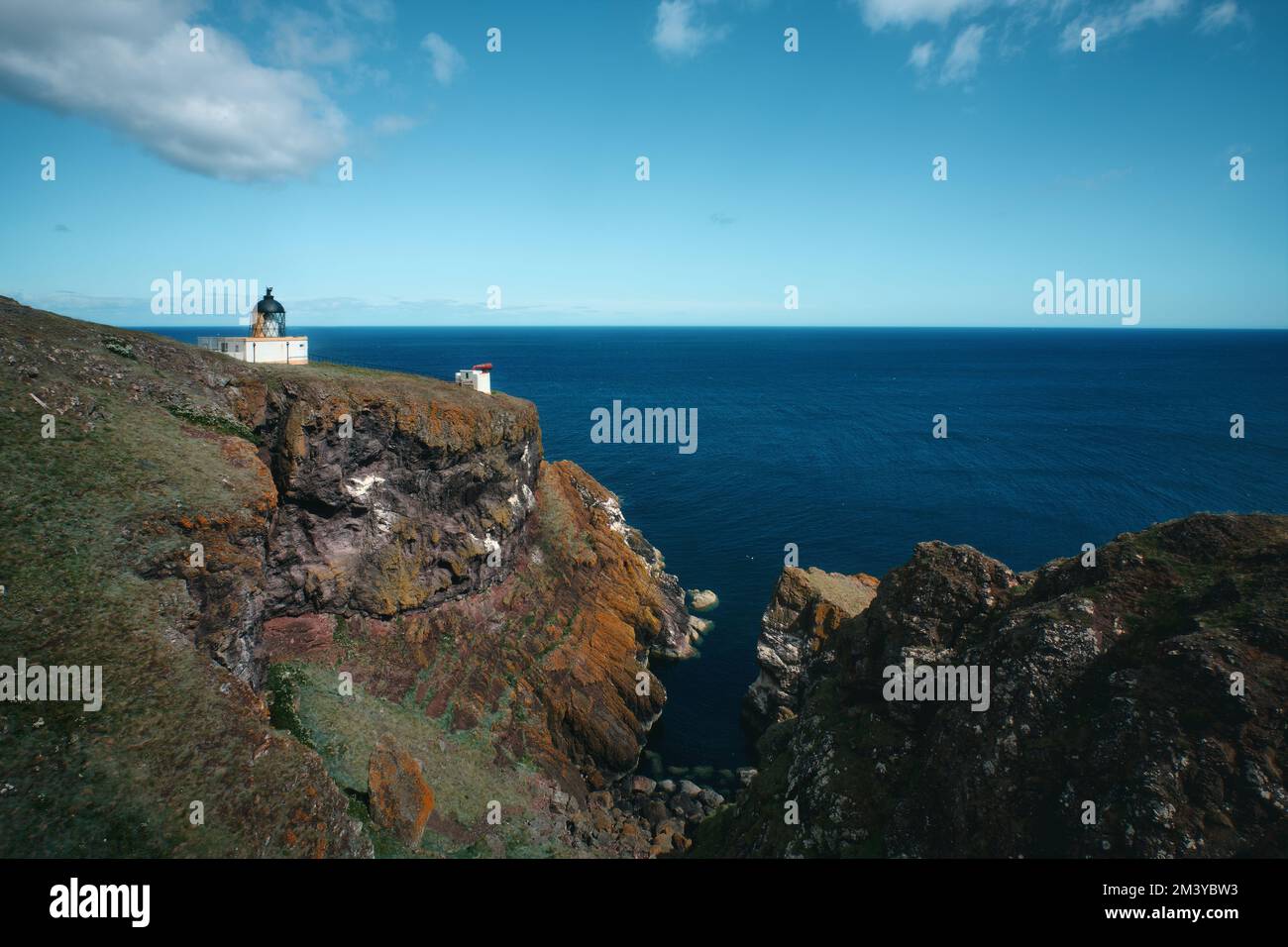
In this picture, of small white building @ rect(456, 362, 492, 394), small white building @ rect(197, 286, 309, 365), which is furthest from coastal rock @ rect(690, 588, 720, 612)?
small white building @ rect(197, 286, 309, 365)

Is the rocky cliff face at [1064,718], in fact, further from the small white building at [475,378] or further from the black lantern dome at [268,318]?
the black lantern dome at [268,318]

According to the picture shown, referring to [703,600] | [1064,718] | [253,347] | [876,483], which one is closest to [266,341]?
[253,347]

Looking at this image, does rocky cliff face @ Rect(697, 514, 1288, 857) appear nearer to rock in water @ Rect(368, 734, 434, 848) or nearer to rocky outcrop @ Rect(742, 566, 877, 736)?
rock in water @ Rect(368, 734, 434, 848)

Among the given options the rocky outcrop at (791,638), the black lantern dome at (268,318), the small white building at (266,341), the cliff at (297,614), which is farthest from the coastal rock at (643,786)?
the black lantern dome at (268,318)

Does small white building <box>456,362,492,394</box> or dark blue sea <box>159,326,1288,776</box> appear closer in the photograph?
small white building <box>456,362,492,394</box>

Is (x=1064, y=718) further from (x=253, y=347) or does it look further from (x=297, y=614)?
(x=253, y=347)

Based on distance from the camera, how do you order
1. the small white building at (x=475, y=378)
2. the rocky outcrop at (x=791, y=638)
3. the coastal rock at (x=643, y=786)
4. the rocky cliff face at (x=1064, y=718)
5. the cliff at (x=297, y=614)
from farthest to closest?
the small white building at (x=475, y=378), the rocky outcrop at (x=791, y=638), the coastal rock at (x=643, y=786), the cliff at (x=297, y=614), the rocky cliff face at (x=1064, y=718)
